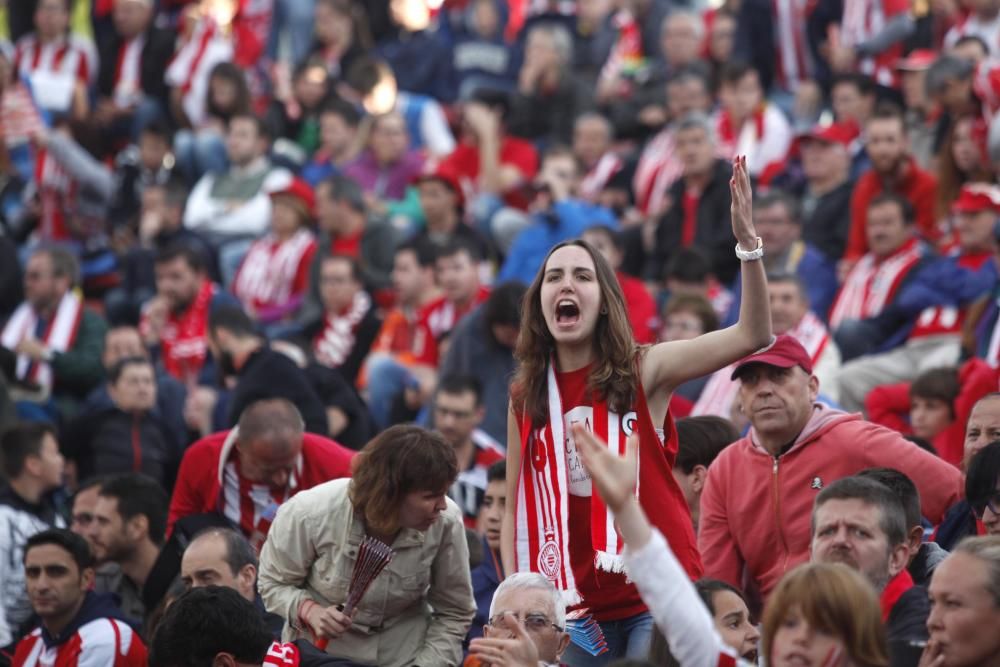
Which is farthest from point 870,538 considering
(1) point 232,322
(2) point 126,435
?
(2) point 126,435

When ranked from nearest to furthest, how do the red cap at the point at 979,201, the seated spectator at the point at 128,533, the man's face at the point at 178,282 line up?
the seated spectator at the point at 128,533
the red cap at the point at 979,201
the man's face at the point at 178,282

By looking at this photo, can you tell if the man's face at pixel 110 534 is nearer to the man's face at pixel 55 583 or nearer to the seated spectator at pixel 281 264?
the man's face at pixel 55 583

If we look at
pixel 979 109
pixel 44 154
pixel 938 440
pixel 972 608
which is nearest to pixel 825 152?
pixel 979 109

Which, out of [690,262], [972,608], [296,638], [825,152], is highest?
[825,152]

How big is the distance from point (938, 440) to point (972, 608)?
373 centimetres

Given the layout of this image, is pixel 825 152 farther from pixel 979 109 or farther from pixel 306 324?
pixel 306 324

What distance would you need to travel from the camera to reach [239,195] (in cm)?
1536

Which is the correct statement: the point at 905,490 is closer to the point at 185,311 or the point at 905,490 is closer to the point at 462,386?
the point at 462,386

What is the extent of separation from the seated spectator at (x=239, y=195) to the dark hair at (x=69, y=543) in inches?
282

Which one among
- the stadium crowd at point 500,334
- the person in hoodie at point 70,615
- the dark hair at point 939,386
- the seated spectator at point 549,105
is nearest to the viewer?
the stadium crowd at point 500,334

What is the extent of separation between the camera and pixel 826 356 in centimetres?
965

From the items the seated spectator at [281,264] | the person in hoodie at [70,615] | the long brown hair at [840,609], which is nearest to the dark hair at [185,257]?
the seated spectator at [281,264]

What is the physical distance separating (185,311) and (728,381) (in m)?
4.95

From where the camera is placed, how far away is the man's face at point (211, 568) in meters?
6.86
